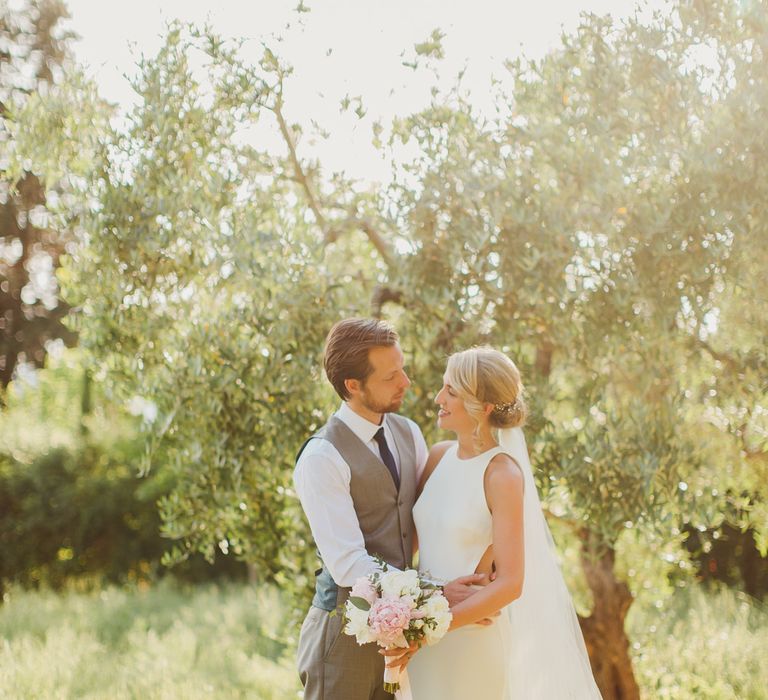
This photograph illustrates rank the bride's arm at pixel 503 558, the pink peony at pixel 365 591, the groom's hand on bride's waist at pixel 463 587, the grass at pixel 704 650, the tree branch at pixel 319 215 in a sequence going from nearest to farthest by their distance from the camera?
the pink peony at pixel 365 591 → the bride's arm at pixel 503 558 → the groom's hand on bride's waist at pixel 463 587 → the tree branch at pixel 319 215 → the grass at pixel 704 650

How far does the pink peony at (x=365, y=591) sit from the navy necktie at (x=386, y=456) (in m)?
0.65

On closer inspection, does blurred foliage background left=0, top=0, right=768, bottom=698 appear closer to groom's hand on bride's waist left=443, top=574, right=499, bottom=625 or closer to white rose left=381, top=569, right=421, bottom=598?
groom's hand on bride's waist left=443, top=574, right=499, bottom=625

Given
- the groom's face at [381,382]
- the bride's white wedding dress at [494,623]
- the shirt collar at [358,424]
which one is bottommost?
the bride's white wedding dress at [494,623]

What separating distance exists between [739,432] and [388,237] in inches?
99.4

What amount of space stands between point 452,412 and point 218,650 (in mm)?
6878

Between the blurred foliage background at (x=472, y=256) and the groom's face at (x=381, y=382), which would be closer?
the groom's face at (x=381, y=382)

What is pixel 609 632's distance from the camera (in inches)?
259

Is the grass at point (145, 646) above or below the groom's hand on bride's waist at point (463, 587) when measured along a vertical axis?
below

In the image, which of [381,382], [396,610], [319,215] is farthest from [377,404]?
[319,215]

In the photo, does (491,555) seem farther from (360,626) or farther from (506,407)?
(360,626)

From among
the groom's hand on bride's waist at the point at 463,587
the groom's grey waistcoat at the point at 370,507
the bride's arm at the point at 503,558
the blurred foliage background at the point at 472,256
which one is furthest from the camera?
the blurred foliage background at the point at 472,256

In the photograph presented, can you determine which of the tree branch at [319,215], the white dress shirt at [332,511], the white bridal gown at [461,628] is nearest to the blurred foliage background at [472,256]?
the tree branch at [319,215]

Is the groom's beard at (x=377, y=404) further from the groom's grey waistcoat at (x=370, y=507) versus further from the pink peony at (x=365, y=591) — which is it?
the pink peony at (x=365, y=591)

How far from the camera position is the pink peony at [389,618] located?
3248 millimetres
